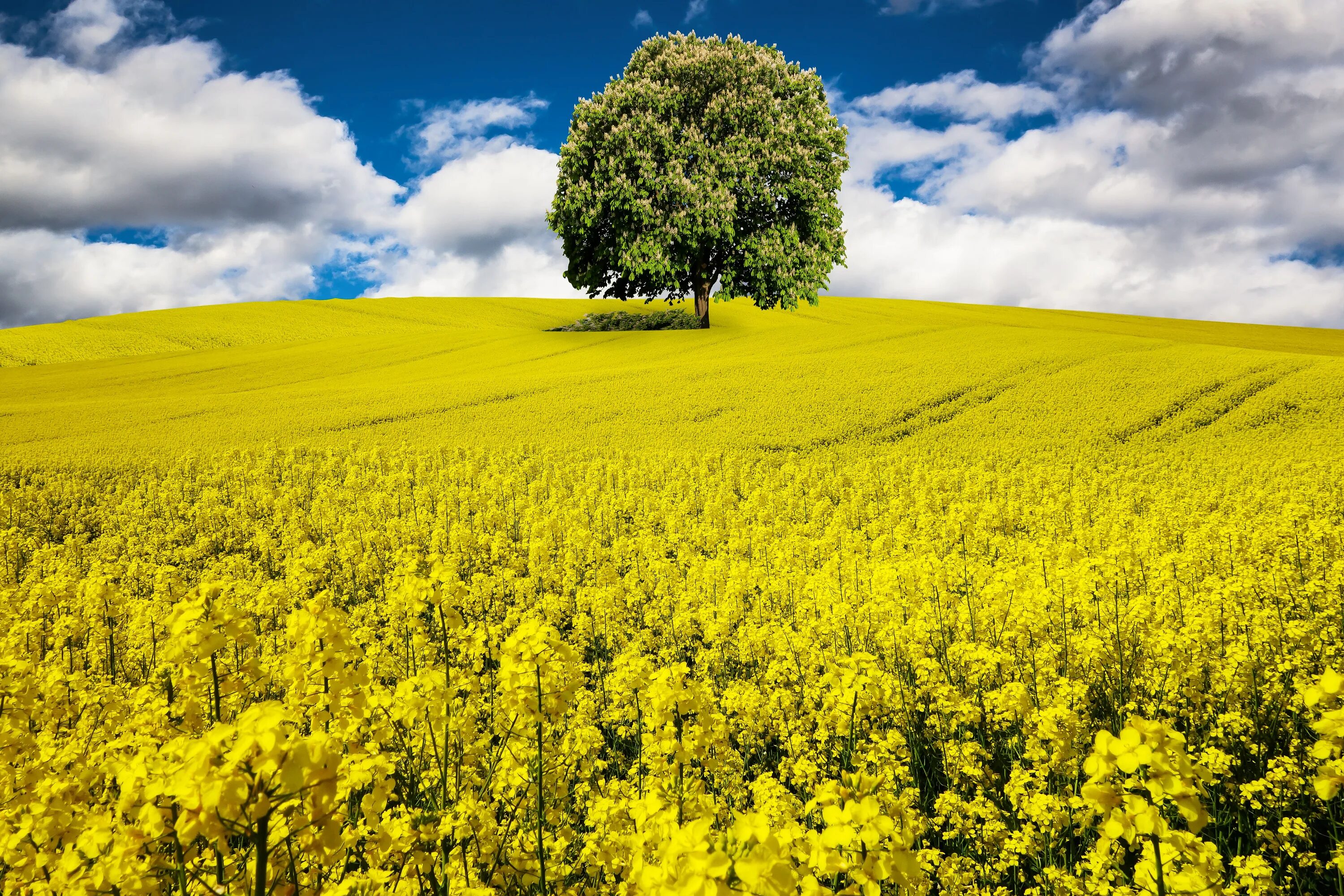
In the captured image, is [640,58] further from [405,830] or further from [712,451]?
[405,830]

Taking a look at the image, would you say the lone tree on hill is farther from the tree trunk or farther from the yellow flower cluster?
the yellow flower cluster

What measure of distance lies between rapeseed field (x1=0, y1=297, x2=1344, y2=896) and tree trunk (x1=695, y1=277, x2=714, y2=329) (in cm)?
1455

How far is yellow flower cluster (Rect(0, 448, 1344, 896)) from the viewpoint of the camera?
1952 mm

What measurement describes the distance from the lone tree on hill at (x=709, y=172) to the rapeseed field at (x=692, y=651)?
39.6 feet

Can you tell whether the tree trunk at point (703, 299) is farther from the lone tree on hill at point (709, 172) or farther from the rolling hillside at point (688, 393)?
the rolling hillside at point (688, 393)

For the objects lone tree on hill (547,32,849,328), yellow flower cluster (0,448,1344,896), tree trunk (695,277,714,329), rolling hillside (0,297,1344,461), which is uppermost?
lone tree on hill (547,32,849,328)

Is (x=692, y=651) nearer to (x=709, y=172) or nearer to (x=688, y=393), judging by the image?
(x=688, y=393)

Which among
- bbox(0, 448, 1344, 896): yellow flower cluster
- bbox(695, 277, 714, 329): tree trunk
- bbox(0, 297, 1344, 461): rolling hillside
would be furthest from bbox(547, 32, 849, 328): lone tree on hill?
bbox(0, 448, 1344, 896): yellow flower cluster

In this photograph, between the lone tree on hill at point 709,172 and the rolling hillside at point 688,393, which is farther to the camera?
the lone tree on hill at point 709,172

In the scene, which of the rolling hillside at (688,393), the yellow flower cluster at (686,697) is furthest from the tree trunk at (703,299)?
the yellow flower cluster at (686,697)

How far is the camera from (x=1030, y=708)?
4164 mm

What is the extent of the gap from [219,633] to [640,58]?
3066 cm

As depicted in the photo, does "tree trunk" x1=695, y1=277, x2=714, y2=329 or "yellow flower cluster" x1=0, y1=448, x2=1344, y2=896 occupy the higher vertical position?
"tree trunk" x1=695, y1=277, x2=714, y2=329

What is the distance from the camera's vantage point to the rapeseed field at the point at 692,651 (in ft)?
6.89
